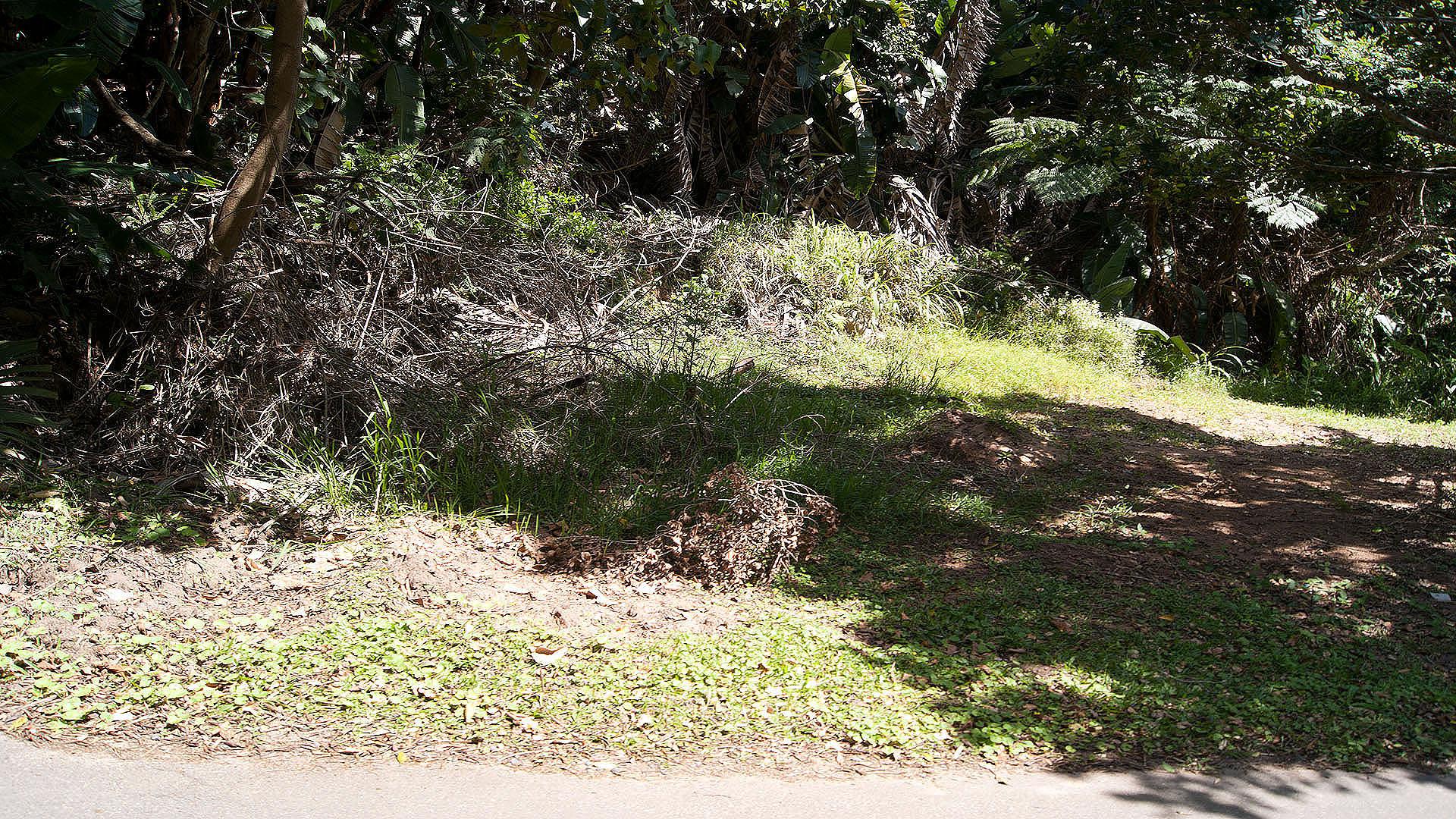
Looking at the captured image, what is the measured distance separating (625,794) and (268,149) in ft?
12.6

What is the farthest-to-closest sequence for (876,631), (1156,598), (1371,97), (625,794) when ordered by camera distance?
(1371,97) → (1156,598) → (876,631) → (625,794)

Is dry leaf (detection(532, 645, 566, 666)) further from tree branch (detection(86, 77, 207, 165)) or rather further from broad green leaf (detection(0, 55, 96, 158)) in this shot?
tree branch (detection(86, 77, 207, 165))

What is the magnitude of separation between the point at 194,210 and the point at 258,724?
3.50 m

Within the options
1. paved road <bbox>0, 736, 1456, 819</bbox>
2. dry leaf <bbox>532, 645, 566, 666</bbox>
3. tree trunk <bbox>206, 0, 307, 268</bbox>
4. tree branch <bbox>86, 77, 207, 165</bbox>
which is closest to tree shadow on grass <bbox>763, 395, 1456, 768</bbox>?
paved road <bbox>0, 736, 1456, 819</bbox>

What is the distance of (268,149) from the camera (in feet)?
16.9

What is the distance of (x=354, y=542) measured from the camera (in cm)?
471

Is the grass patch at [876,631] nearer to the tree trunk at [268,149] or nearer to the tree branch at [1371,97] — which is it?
the tree trunk at [268,149]

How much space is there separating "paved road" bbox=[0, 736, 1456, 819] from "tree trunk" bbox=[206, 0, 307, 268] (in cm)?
283

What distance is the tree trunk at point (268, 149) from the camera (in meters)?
4.98

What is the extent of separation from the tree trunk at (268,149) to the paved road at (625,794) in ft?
9.29

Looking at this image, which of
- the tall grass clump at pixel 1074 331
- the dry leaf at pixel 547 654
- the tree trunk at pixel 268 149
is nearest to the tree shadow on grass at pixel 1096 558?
the dry leaf at pixel 547 654

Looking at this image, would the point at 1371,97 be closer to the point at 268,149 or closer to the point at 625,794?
the point at 625,794

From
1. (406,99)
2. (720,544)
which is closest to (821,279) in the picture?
(406,99)

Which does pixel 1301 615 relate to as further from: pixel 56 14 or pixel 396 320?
pixel 56 14
